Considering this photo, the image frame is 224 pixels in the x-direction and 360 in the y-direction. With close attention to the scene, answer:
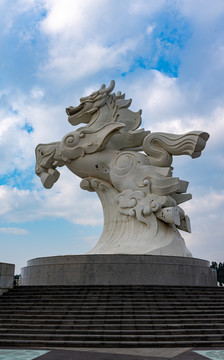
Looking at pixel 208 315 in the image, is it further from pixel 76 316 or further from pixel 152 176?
pixel 152 176

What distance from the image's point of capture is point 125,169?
613 inches

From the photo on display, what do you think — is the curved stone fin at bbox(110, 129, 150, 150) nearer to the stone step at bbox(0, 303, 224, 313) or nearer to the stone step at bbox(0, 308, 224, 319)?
the stone step at bbox(0, 303, 224, 313)

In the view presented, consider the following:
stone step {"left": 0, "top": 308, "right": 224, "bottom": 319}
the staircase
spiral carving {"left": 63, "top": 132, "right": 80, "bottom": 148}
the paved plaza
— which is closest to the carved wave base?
spiral carving {"left": 63, "top": 132, "right": 80, "bottom": 148}

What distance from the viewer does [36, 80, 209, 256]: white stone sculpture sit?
47.6 ft

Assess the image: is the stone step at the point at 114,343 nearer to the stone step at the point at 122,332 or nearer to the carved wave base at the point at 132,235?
the stone step at the point at 122,332

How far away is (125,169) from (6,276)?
21.2ft

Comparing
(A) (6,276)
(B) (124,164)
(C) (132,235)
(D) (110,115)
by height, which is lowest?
(A) (6,276)

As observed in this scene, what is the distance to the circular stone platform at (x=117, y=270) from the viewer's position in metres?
12.7

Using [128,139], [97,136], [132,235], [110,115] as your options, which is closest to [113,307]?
[132,235]

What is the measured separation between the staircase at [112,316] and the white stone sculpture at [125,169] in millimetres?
3691

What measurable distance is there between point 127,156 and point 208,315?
339 inches

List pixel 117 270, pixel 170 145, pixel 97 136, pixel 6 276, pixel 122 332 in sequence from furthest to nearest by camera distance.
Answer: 1. pixel 97 136
2. pixel 170 145
3. pixel 117 270
4. pixel 6 276
5. pixel 122 332

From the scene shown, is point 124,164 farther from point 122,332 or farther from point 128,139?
point 122,332

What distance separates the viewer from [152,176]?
15.0 m
